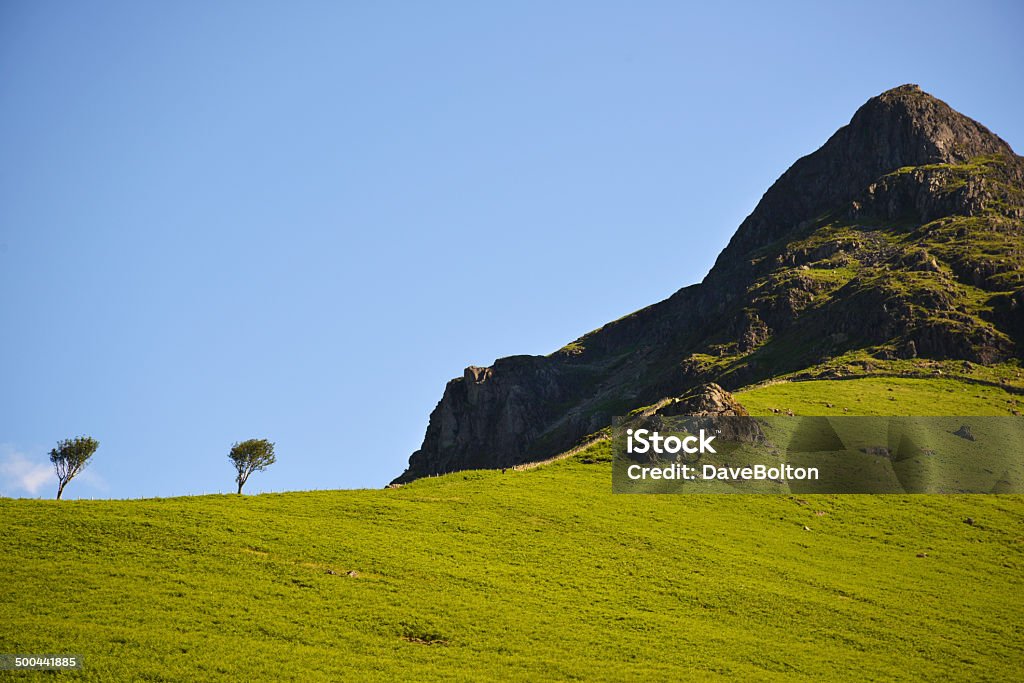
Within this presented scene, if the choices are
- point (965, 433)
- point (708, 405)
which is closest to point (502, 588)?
point (708, 405)

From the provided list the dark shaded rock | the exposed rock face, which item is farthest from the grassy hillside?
the dark shaded rock

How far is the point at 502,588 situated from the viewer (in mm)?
51188

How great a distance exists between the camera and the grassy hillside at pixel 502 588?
133 ft

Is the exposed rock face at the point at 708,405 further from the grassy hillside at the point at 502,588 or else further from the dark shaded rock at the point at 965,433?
the dark shaded rock at the point at 965,433

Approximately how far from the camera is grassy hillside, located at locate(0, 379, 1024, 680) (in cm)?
4066

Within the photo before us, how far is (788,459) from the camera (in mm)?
85562

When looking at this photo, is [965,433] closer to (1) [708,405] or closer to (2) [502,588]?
(1) [708,405]

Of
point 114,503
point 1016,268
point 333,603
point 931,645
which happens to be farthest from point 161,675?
point 1016,268

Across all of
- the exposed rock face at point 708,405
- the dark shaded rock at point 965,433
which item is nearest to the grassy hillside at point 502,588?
the exposed rock face at point 708,405

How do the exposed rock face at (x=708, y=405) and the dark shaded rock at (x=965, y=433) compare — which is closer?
the exposed rock face at (x=708, y=405)

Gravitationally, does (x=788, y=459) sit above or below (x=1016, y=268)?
below

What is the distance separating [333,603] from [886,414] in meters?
82.4

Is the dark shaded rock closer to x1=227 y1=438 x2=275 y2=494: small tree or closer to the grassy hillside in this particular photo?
the grassy hillside

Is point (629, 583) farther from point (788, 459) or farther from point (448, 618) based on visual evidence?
point (788, 459)
